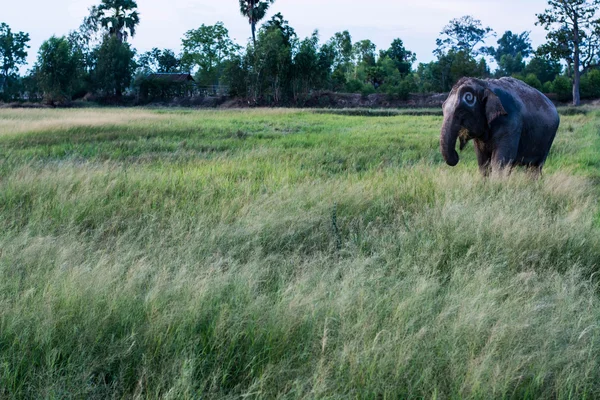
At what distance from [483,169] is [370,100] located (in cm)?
4531

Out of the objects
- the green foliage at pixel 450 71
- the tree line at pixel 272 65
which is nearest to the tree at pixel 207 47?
the tree line at pixel 272 65

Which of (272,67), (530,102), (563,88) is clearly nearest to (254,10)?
(272,67)

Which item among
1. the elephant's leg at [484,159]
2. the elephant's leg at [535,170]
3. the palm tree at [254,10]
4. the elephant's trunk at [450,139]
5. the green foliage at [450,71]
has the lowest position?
the elephant's leg at [535,170]

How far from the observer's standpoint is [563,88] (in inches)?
1859

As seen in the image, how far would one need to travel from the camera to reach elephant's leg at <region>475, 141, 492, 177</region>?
8.07 m

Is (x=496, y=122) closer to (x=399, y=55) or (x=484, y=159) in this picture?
(x=484, y=159)

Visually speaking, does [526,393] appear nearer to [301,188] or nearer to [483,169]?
[301,188]

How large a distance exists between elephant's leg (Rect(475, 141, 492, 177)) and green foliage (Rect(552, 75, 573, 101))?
142 ft

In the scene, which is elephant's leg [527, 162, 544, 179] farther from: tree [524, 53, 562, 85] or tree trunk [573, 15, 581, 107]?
tree [524, 53, 562, 85]

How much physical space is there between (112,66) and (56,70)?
224 inches

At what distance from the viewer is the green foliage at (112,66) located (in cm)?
5653

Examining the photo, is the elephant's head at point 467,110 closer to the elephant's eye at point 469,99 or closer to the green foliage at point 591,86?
the elephant's eye at point 469,99

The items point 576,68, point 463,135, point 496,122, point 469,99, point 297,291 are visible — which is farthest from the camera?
point 576,68

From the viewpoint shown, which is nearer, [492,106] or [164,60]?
[492,106]
